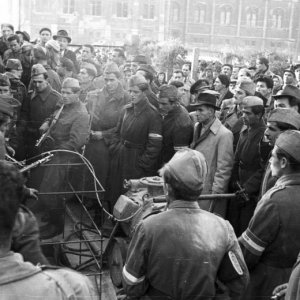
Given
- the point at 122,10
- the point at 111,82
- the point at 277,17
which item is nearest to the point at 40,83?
the point at 111,82

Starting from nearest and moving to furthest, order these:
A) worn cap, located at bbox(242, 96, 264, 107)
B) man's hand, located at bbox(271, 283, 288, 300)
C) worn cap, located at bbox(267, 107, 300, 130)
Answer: man's hand, located at bbox(271, 283, 288, 300) → worn cap, located at bbox(267, 107, 300, 130) → worn cap, located at bbox(242, 96, 264, 107)

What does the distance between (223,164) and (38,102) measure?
3.23 meters

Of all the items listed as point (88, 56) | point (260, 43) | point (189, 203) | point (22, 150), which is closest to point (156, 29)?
point (260, 43)

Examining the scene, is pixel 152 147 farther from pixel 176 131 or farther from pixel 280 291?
pixel 280 291

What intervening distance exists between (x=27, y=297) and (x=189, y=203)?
1263 millimetres

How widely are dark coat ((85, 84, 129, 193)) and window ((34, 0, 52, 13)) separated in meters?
40.4

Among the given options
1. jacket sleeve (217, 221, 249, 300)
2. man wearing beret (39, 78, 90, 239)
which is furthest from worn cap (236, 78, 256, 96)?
jacket sleeve (217, 221, 249, 300)

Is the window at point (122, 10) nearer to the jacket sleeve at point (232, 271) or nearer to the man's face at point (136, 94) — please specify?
the man's face at point (136, 94)

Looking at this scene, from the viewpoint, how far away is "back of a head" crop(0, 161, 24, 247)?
75.8 inches

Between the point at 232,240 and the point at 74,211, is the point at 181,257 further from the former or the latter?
the point at 74,211

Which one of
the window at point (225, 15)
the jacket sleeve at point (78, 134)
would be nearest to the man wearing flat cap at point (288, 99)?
the jacket sleeve at point (78, 134)

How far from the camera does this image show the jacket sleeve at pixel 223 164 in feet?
18.4

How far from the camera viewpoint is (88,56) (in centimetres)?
1170

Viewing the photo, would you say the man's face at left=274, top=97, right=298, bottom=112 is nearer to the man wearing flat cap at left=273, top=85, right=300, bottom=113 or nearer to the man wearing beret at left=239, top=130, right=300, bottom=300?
the man wearing flat cap at left=273, top=85, right=300, bottom=113
